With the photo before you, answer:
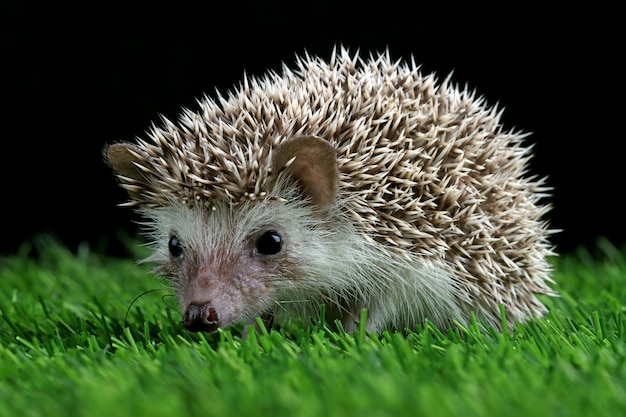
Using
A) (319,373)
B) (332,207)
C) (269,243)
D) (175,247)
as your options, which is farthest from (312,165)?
(319,373)

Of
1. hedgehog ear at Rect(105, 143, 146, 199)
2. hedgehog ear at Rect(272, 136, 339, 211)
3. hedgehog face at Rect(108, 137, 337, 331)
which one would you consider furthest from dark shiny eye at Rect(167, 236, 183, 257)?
hedgehog ear at Rect(272, 136, 339, 211)

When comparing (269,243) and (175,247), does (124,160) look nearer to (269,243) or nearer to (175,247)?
(175,247)

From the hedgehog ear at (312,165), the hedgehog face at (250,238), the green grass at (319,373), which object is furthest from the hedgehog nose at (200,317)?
the hedgehog ear at (312,165)

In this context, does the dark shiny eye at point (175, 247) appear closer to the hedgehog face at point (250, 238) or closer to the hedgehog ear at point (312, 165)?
the hedgehog face at point (250, 238)

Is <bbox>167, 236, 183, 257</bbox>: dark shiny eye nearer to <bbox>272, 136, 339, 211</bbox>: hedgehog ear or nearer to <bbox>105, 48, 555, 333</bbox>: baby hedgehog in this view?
<bbox>105, 48, 555, 333</bbox>: baby hedgehog

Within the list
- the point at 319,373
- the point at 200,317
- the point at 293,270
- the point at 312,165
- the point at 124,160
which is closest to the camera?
the point at 319,373

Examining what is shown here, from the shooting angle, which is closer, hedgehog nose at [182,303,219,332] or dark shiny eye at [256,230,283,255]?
hedgehog nose at [182,303,219,332]

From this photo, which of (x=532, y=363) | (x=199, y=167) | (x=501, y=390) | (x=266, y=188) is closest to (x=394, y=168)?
(x=266, y=188)
